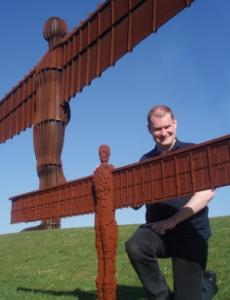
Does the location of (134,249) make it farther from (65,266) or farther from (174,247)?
(65,266)

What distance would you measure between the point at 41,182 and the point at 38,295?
9206 millimetres

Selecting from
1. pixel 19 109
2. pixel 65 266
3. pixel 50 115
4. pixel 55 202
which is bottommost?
pixel 65 266

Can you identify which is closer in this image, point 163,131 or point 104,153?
point 163,131

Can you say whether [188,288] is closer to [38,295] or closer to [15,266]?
[38,295]

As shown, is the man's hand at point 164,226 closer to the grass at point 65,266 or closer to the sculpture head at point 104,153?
the sculpture head at point 104,153

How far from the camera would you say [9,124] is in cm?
1526

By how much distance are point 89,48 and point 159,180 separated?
7.41m

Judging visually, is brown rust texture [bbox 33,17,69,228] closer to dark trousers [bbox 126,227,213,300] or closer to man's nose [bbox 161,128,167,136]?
man's nose [bbox 161,128,167,136]

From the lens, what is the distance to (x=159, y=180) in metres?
5.27

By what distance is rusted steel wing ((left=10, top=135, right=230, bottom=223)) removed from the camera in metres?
4.62

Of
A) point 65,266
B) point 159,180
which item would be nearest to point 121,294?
point 159,180

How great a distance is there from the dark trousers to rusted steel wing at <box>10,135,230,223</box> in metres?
0.58

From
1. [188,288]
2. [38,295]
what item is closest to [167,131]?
[188,288]

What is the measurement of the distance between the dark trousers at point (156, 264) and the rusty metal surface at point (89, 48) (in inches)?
215
